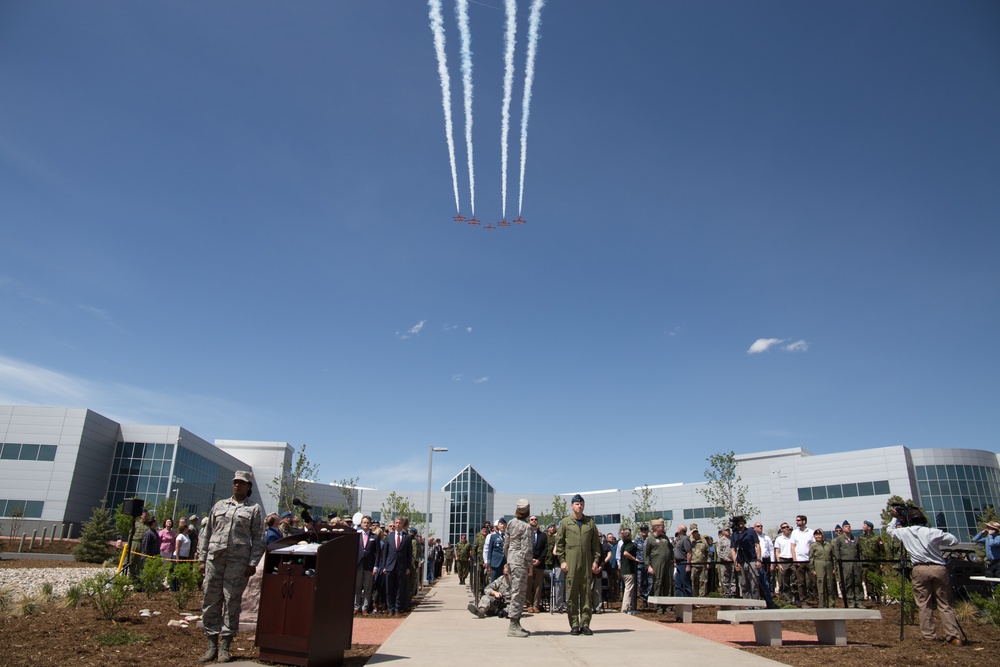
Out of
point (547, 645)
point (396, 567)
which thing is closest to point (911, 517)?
point (547, 645)

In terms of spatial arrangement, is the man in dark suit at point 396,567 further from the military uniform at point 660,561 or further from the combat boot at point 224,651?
the combat boot at point 224,651

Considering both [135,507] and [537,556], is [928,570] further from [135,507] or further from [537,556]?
[135,507]

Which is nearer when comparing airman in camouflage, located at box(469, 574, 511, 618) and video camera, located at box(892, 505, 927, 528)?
video camera, located at box(892, 505, 927, 528)

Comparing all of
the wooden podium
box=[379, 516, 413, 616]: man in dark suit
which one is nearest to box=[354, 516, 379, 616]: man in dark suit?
box=[379, 516, 413, 616]: man in dark suit

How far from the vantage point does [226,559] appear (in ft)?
21.0

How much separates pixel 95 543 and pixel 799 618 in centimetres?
3051

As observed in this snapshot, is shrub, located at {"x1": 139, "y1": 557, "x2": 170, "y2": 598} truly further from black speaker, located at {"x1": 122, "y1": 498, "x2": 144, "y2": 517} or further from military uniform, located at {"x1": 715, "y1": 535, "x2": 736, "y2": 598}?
military uniform, located at {"x1": 715, "y1": 535, "x2": 736, "y2": 598}

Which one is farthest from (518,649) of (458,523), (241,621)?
(458,523)

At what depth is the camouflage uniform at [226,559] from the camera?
Result: 6.23m

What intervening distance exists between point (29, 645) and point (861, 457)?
65777 millimetres

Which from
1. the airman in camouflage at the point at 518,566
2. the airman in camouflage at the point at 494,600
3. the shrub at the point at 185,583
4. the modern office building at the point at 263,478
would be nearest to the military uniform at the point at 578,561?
the airman in camouflage at the point at 518,566

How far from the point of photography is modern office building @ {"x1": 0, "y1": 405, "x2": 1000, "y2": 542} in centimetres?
4756

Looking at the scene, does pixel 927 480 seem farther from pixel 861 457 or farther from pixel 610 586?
pixel 610 586

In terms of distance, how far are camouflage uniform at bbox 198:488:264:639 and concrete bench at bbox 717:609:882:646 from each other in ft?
17.3
